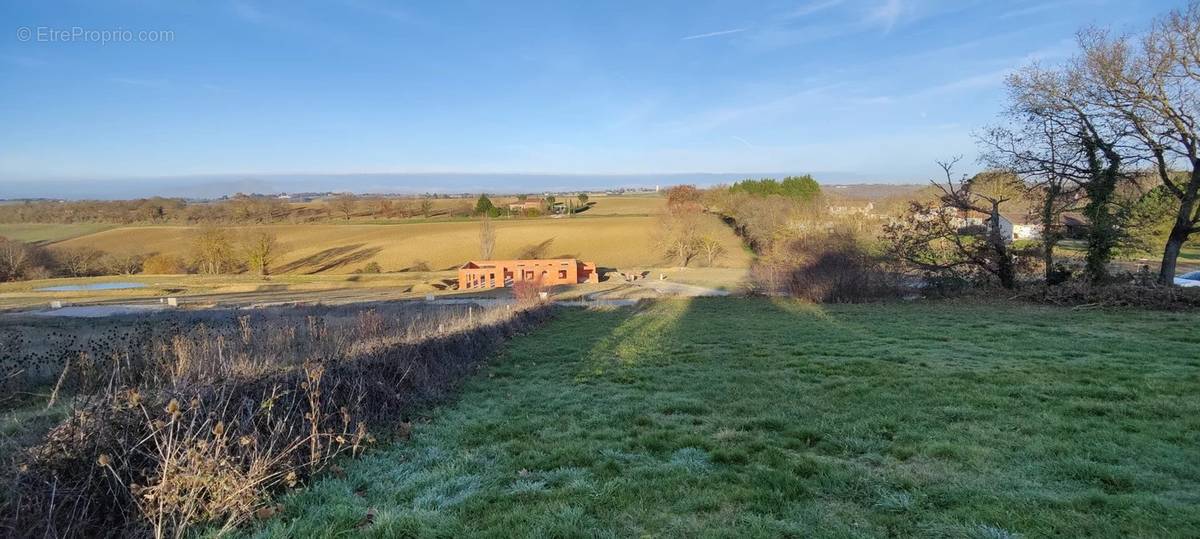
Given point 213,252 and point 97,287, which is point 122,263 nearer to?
point 213,252

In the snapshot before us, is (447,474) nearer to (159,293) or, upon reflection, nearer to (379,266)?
(159,293)

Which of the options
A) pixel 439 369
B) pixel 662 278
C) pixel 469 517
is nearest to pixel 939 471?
pixel 469 517

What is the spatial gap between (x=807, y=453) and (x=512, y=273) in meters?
42.7

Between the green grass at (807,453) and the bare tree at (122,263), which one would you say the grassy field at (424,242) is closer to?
the bare tree at (122,263)

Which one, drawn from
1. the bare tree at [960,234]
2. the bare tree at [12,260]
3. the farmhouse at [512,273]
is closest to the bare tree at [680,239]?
the farmhouse at [512,273]

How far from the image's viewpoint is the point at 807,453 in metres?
4.77

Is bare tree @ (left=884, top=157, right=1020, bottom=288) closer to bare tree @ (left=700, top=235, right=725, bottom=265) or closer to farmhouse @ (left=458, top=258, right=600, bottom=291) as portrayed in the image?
farmhouse @ (left=458, top=258, right=600, bottom=291)

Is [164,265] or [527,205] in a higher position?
[527,205]

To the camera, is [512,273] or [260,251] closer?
[512,273]

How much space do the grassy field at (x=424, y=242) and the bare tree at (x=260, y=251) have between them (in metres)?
1.62

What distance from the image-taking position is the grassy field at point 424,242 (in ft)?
198

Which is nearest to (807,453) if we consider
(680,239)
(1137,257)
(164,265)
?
(1137,257)

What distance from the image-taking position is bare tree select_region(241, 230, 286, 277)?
2186 inches

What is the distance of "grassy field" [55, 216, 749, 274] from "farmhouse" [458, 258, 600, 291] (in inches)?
486
